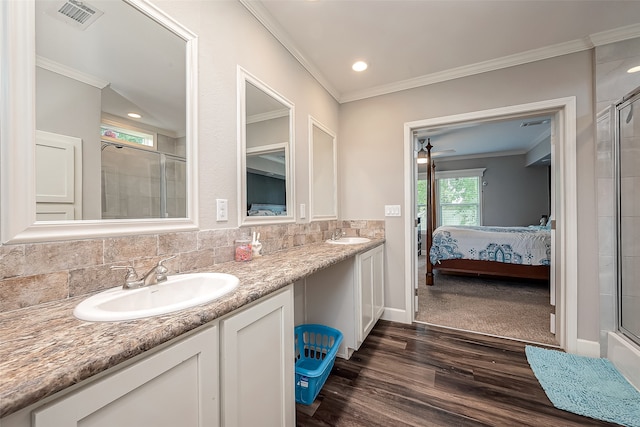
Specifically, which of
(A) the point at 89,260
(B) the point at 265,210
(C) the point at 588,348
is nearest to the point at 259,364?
(A) the point at 89,260

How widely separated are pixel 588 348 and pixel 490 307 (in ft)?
3.33

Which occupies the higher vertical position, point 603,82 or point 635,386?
point 603,82

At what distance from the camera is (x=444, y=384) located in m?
1.68

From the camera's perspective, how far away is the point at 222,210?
1.44 metres

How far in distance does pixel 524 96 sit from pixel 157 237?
2.91m

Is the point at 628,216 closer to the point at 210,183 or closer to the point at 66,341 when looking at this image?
the point at 210,183

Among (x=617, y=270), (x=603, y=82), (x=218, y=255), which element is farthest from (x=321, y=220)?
(x=603, y=82)

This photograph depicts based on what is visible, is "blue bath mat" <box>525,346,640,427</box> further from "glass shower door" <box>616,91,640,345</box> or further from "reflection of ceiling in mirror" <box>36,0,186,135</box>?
"reflection of ceiling in mirror" <box>36,0,186,135</box>

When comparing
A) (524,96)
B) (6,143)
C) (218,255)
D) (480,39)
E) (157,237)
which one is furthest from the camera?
(524,96)

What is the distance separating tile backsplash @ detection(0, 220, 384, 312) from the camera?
77 centimetres

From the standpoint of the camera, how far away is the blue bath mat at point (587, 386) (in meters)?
1.41

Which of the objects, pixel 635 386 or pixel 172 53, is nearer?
pixel 172 53

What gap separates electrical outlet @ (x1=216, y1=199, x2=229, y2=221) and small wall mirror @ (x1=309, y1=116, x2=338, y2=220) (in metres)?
0.99

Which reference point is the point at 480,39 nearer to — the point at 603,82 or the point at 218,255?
the point at 603,82
